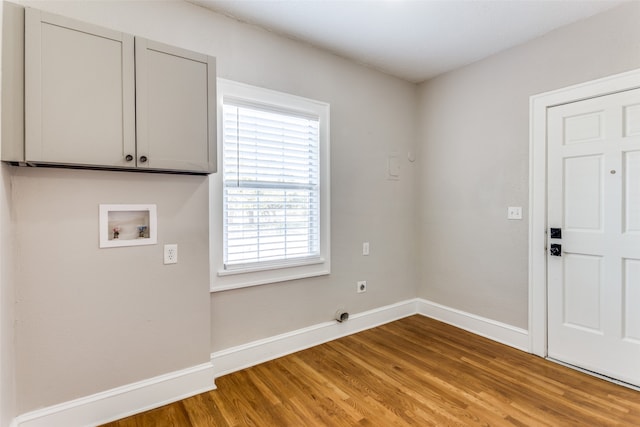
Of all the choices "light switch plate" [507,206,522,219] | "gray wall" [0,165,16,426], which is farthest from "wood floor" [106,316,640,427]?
"light switch plate" [507,206,522,219]

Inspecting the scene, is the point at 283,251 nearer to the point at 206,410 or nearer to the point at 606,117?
the point at 206,410

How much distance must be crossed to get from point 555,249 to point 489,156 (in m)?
1.03

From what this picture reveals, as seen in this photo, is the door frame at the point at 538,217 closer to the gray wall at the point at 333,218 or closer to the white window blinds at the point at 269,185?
Answer: the gray wall at the point at 333,218

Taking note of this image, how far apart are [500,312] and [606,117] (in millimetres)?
1846

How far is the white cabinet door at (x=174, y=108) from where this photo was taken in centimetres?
183

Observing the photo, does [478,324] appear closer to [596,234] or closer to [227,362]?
[596,234]

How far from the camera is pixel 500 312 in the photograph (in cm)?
296

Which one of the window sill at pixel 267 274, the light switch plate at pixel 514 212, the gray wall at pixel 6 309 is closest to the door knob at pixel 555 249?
the light switch plate at pixel 514 212

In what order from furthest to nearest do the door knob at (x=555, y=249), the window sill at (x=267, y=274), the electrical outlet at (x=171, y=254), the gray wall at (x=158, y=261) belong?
the door knob at (x=555, y=249) < the window sill at (x=267, y=274) < the electrical outlet at (x=171, y=254) < the gray wall at (x=158, y=261)

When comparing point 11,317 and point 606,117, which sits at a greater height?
point 606,117

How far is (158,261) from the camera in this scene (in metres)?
2.03

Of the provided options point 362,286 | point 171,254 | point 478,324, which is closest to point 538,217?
point 478,324

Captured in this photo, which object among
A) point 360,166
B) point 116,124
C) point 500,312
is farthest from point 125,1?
→ point 500,312

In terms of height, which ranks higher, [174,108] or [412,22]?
[412,22]
